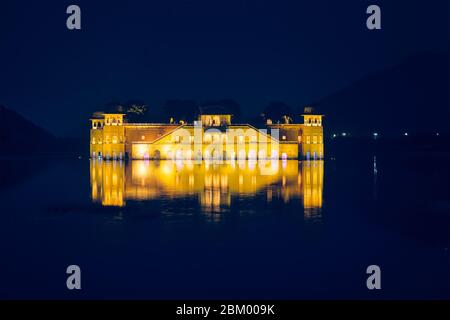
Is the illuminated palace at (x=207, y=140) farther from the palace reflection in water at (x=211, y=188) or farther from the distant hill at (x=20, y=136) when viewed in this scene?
the palace reflection in water at (x=211, y=188)

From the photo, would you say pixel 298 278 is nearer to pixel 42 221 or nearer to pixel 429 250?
pixel 429 250

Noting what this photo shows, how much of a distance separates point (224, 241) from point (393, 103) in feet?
457

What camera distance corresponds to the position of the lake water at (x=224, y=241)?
40.7 feet

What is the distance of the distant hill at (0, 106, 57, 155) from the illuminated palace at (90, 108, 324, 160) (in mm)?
18719

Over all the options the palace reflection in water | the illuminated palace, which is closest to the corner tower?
the illuminated palace

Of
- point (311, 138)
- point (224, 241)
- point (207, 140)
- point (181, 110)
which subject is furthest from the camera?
point (181, 110)

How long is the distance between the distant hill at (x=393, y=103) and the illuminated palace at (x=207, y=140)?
221ft

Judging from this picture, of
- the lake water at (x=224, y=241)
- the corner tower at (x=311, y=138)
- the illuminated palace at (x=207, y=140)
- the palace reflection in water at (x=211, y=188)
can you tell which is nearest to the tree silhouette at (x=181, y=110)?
the illuminated palace at (x=207, y=140)

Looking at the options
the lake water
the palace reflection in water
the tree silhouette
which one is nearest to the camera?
the lake water

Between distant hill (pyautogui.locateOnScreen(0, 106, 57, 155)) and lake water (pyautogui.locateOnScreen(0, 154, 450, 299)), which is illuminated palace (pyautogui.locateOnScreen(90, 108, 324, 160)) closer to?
distant hill (pyautogui.locateOnScreen(0, 106, 57, 155))

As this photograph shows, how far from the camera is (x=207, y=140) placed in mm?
61250

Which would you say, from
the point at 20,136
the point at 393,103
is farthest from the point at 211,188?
the point at 393,103

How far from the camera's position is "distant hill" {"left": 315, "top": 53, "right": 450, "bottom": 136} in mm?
136750

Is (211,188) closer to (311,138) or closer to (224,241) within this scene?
(224,241)
